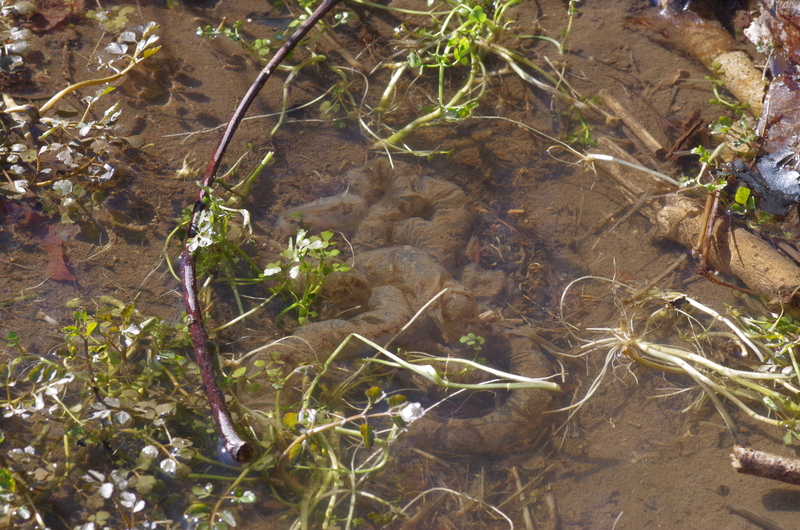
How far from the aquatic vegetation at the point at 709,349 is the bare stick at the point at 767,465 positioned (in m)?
0.19

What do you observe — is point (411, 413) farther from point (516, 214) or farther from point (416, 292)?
point (516, 214)

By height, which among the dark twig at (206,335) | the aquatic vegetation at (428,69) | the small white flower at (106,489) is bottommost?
the small white flower at (106,489)

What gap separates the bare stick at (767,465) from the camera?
255 cm

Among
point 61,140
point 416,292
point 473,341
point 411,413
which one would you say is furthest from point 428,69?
point 411,413

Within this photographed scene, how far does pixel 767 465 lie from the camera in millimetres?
2570

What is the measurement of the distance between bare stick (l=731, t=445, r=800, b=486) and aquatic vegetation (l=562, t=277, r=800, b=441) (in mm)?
188

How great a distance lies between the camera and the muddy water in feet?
8.68

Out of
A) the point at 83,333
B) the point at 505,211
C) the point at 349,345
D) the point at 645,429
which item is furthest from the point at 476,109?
the point at 83,333

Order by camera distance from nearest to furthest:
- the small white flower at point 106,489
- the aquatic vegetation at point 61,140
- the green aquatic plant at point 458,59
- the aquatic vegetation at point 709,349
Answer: the small white flower at point 106,489, the aquatic vegetation at point 709,349, the aquatic vegetation at point 61,140, the green aquatic plant at point 458,59

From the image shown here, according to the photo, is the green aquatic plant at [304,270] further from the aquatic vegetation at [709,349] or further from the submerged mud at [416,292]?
the aquatic vegetation at [709,349]

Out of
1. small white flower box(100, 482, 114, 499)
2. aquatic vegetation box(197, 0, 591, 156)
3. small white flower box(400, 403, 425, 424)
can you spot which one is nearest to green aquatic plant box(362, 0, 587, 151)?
aquatic vegetation box(197, 0, 591, 156)

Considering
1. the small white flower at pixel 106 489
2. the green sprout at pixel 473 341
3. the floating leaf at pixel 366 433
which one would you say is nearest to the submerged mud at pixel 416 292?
the green sprout at pixel 473 341

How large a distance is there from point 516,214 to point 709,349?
131cm

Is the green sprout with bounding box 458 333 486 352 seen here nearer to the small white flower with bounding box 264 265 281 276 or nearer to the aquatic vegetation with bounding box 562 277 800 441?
the aquatic vegetation with bounding box 562 277 800 441
